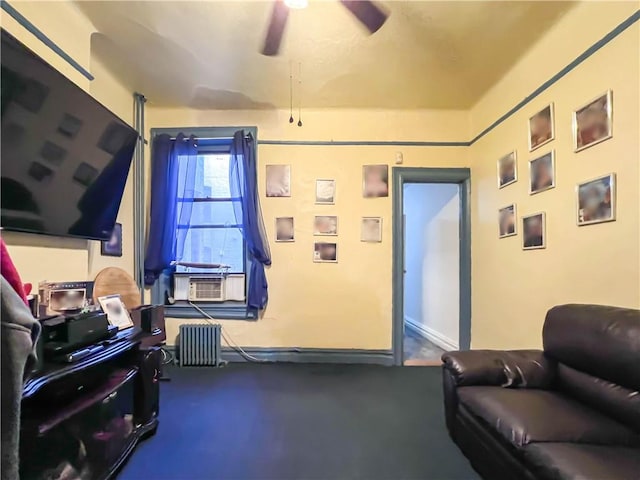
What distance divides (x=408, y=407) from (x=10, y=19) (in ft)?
11.6

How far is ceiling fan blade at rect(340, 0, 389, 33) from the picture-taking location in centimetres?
220

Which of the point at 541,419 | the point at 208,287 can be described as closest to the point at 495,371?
the point at 541,419

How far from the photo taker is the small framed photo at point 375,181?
12.6 ft

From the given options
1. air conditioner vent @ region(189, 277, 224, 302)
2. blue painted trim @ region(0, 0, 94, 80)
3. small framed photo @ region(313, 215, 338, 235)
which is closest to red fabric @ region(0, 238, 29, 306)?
blue painted trim @ region(0, 0, 94, 80)

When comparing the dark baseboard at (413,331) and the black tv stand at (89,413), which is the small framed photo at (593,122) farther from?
the dark baseboard at (413,331)

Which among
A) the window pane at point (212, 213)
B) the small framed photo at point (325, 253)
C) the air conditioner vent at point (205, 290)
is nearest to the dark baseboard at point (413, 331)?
the small framed photo at point (325, 253)

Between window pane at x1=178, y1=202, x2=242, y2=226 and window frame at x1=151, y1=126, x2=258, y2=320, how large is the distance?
45 cm

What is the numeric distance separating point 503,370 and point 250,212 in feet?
8.98

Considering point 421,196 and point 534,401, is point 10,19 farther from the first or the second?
point 421,196

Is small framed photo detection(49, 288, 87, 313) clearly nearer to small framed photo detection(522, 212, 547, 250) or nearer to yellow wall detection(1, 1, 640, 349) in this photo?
yellow wall detection(1, 1, 640, 349)

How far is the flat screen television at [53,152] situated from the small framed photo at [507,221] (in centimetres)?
317

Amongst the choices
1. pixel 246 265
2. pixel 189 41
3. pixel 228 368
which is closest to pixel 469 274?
pixel 246 265

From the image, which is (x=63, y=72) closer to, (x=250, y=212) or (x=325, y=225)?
(x=250, y=212)

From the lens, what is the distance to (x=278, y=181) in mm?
3863
